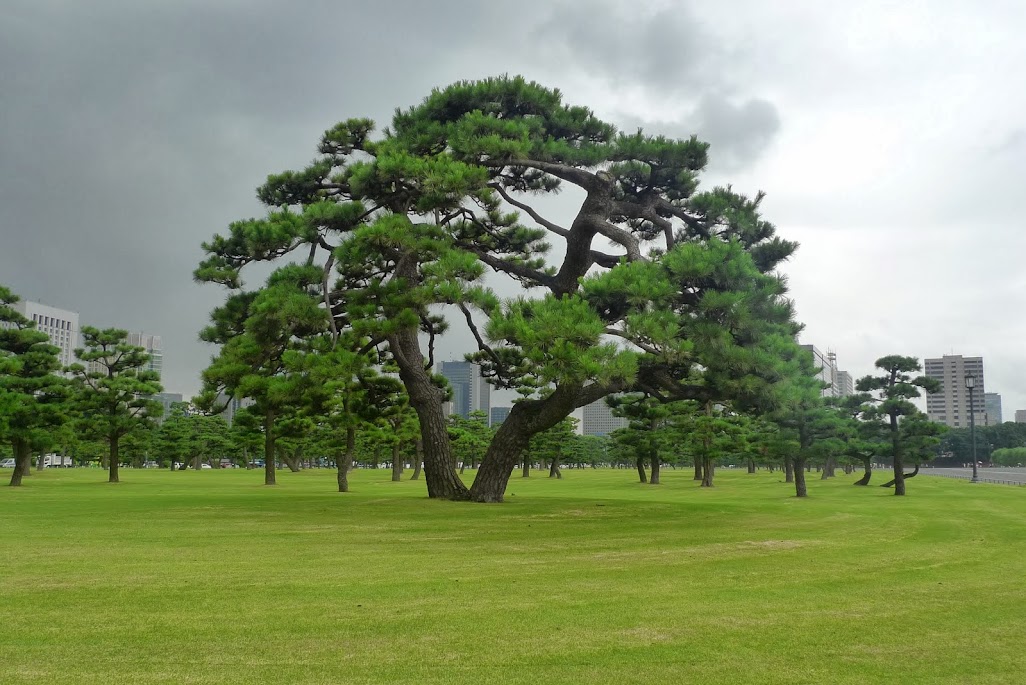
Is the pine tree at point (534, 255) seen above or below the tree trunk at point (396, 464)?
above

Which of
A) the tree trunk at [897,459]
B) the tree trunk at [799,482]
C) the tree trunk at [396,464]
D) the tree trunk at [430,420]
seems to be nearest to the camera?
the tree trunk at [430,420]

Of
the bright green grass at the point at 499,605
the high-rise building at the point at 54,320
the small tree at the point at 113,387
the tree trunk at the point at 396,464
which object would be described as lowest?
the tree trunk at the point at 396,464

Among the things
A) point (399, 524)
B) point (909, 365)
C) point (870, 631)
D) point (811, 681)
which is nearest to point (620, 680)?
point (811, 681)

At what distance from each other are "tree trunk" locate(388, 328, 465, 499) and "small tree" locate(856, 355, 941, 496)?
56.7ft

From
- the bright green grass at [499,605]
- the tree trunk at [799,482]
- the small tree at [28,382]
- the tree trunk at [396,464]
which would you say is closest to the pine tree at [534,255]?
the bright green grass at [499,605]

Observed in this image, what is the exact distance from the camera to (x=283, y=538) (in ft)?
28.6

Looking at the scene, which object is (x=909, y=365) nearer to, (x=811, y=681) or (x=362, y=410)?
(x=362, y=410)

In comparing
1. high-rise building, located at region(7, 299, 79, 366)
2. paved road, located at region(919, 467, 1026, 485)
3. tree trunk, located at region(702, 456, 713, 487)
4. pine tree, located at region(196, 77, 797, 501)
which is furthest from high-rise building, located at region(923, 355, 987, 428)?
pine tree, located at region(196, 77, 797, 501)

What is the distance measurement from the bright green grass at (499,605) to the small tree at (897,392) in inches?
626

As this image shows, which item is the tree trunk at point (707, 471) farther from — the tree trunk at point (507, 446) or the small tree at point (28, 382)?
the small tree at point (28, 382)

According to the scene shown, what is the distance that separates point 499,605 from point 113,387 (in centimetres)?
2885

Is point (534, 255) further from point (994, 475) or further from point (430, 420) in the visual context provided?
point (994, 475)

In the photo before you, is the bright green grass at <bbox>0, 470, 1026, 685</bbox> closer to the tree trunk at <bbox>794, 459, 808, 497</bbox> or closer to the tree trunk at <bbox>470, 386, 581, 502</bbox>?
the tree trunk at <bbox>470, 386, 581, 502</bbox>

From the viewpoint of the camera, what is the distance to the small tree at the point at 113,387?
2905 cm
